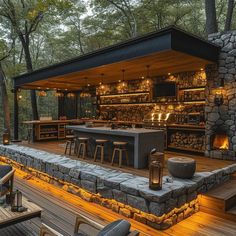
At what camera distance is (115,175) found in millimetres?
5234

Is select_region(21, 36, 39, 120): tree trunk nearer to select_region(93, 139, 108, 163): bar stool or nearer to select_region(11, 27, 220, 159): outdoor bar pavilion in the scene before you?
select_region(11, 27, 220, 159): outdoor bar pavilion

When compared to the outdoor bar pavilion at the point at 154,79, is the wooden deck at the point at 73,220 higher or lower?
lower

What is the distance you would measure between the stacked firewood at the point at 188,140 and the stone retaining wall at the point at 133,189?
7.12 ft

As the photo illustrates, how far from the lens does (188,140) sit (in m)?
8.58

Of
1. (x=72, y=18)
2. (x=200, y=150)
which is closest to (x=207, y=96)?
(x=200, y=150)

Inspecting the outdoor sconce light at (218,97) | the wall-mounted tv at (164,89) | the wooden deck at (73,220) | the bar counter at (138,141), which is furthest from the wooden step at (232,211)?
the wall-mounted tv at (164,89)

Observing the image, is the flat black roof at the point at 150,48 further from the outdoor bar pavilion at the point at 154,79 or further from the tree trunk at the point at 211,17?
the tree trunk at the point at 211,17

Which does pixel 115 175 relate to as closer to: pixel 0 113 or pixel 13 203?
pixel 13 203

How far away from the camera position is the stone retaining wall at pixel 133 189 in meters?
4.09

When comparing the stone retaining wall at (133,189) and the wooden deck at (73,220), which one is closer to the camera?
the wooden deck at (73,220)

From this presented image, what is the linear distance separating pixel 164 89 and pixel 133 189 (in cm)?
611

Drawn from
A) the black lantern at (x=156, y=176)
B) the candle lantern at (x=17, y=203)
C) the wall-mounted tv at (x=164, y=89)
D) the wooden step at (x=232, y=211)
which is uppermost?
the wall-mounted tv at (x=164, y=89)

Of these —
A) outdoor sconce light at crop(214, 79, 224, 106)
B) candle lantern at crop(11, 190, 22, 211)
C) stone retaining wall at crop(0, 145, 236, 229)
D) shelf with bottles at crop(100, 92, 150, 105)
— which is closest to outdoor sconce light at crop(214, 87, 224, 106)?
outdoor sconce light at crop(214, 79, 224, 106)

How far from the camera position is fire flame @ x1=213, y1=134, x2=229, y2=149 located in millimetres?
7364
